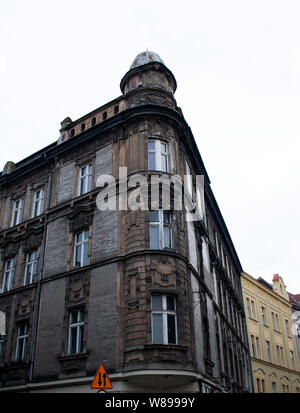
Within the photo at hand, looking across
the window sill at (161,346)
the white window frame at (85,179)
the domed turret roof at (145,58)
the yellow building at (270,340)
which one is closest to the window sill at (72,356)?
the window sill at (161,346)

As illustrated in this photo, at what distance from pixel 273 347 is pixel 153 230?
2684 centimetres

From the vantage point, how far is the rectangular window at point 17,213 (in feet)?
71.9

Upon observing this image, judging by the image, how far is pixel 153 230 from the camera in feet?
52.4

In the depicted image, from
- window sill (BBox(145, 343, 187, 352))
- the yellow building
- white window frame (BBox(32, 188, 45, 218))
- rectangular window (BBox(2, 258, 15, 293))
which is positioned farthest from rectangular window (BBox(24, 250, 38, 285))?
the yellow building

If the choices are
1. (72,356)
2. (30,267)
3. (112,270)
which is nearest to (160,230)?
(112,270)

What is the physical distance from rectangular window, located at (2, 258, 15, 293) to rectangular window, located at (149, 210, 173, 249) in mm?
8509

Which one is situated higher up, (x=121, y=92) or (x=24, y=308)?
(x=121, y=92)

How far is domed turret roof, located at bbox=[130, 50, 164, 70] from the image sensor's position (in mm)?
21022

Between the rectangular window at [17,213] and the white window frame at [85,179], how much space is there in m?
4.64

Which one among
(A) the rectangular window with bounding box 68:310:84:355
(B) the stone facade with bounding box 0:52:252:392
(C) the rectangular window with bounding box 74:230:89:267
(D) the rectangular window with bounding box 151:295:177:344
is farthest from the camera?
(C) the rectangular window with bounding box 74:230:89:267

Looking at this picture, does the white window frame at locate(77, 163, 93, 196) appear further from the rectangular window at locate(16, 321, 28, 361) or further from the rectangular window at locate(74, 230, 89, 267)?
the rectangular window at locate(16, 321, 28, 361)

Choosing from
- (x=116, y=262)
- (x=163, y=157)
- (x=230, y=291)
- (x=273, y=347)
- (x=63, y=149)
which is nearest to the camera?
(x=116, y=262)
